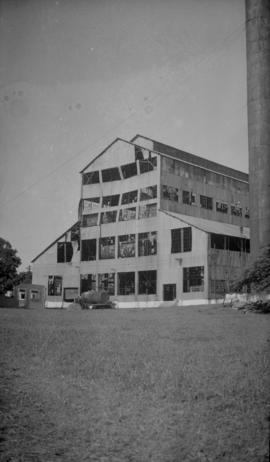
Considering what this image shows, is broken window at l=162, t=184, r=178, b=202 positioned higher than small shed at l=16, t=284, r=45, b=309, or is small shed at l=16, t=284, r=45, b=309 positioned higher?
broken window at l=162, t=184, r=178, b=202

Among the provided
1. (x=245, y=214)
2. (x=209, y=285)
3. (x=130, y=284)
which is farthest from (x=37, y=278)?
(x=245, y=214)

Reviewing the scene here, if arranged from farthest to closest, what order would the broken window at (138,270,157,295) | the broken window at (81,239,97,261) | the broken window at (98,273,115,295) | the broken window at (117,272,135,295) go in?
the broken window at (98,273,115,295)
the broken window at (81,239,97,261)
the broken window at (117,272,135,295)
the broken window at (138,270,157,295)

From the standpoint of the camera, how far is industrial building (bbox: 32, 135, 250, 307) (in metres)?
35.2

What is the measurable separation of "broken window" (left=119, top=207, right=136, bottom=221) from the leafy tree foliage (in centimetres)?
1963

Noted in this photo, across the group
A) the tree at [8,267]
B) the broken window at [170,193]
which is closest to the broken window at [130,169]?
the broken window at [170,193]

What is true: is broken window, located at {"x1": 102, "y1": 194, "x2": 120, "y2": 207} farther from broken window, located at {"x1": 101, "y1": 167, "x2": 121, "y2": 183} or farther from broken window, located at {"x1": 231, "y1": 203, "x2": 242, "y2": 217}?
broken window, located at {"x1": 231, "y1": 203, "x2": 242, "y2": 217}

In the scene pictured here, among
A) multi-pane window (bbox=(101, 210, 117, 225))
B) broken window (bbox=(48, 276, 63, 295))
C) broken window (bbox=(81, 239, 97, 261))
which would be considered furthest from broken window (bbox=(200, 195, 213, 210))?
broken window (bbox=(48, 276, 63, 295))

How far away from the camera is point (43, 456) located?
15.6ft

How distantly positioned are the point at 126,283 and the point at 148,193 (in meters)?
8.68

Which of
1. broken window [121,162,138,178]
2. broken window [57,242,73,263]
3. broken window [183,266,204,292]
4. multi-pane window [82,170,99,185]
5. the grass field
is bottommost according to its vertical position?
the grass field

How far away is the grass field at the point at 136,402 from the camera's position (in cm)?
485

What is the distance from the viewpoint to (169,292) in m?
36.4

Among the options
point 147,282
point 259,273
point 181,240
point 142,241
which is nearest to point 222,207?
point 181,240

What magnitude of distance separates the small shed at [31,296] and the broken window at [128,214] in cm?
1056
